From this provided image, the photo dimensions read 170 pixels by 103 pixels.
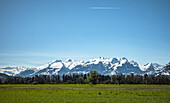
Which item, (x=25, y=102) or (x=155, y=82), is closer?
(x=25, y=102)

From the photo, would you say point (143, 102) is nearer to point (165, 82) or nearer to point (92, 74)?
point (92, 74)

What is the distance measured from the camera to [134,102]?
32.9 m

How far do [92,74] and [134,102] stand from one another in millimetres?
106410

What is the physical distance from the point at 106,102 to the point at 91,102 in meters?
2.56

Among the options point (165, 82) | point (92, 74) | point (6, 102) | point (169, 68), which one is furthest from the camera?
point (165, 82)

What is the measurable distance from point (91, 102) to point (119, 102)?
4.81 metres

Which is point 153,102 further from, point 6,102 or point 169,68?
point 169,68

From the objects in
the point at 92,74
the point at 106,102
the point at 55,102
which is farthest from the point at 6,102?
the point at 92,74

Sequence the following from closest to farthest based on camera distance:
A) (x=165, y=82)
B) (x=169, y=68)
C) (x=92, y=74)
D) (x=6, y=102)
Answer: (x=6, y=102) < (x=169, y=68) < (x=92, y=74) < (x=165, y=82)

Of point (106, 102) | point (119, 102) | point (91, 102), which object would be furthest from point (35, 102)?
point (119, 102)

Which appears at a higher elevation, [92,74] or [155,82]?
[92,74]

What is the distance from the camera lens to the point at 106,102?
106ft

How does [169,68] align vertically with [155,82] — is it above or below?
above

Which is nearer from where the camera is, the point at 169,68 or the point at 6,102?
the point at 6,102
